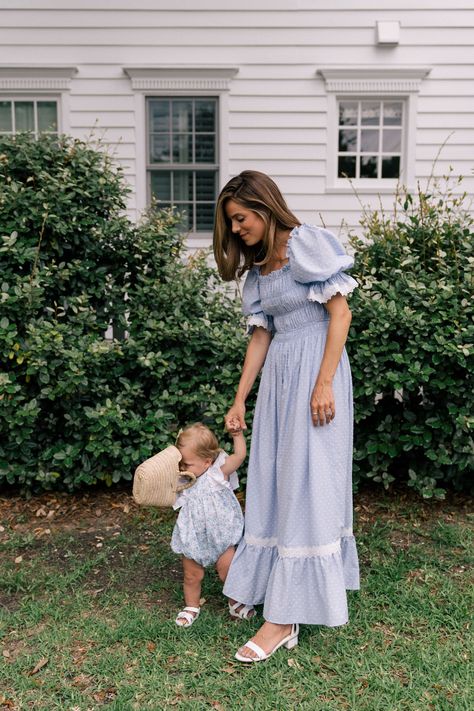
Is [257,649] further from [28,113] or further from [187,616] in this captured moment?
[28,113]

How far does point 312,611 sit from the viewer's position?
2814mm

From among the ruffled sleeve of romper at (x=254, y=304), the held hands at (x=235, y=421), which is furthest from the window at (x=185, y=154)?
the held hands at (x=235, y=421)

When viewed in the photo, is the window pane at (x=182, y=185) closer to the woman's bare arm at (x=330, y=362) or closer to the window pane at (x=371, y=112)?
the window pane at (x=371, y=112)

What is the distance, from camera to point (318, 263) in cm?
275

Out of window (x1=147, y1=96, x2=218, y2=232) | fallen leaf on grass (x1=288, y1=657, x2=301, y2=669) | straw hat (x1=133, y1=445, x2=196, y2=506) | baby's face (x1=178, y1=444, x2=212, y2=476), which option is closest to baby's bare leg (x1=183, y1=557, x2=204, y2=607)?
straw hat (x1=133, y1=445, x2=196, y2=506)

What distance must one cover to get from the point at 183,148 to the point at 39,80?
1.84 metres

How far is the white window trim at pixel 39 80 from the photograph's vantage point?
8203 mm

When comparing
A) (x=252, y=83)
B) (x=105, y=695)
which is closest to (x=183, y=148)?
(x=252, y=83)

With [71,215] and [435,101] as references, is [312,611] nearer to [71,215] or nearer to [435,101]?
[71,215]

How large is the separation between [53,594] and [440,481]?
2.67m

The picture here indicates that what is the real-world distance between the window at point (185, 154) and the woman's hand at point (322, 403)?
6063 mm

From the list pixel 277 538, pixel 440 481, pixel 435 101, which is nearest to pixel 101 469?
pixel 277 538

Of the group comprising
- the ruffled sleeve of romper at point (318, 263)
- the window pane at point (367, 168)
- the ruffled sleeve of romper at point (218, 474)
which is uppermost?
the window pane at point (367, 168)

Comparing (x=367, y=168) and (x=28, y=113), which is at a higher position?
(x=28, y=113)
